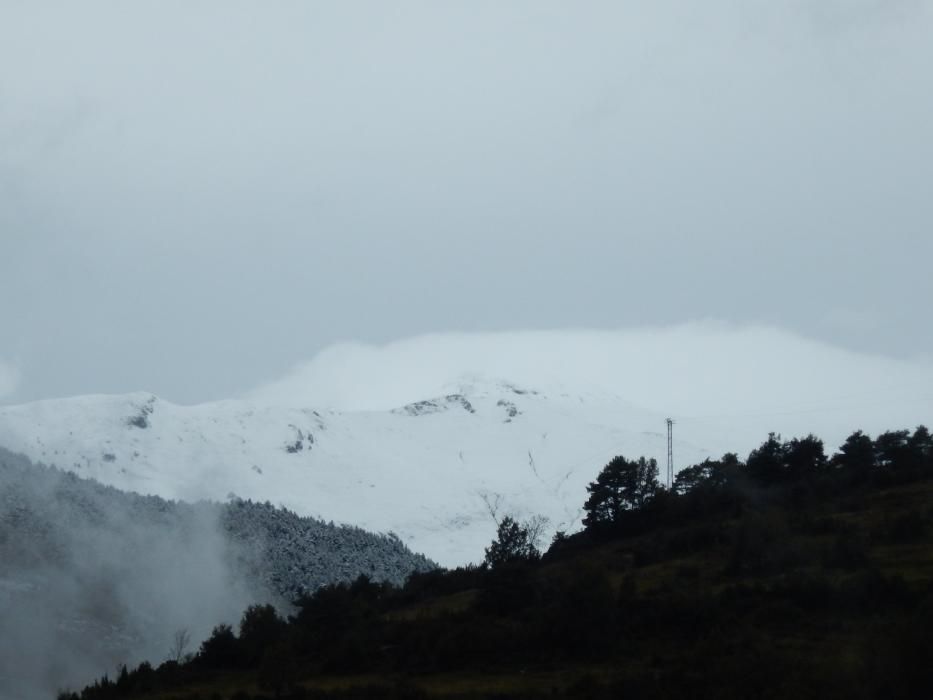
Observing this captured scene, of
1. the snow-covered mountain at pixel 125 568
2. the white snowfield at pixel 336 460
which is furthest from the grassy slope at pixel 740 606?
the white snowfield at pixel 336 460

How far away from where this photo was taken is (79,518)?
73125 mm

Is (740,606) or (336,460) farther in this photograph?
(336,460)

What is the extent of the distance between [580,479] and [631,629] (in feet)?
433

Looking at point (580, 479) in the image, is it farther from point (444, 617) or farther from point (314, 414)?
point (444, 617)

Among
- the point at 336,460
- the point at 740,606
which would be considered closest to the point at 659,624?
the point at 740,606

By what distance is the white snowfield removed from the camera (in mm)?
133125

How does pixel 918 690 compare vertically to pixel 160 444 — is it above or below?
below

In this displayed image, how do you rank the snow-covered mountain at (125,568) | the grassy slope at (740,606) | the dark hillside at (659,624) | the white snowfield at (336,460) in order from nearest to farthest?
1. the dark hillside at (659,624)
2. the grassy slope at (740,606)
3. the snow-covered mountain at (125,568)
4. the white snowfield at (336,460)

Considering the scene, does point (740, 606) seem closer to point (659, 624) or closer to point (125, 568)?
point (659, 624)

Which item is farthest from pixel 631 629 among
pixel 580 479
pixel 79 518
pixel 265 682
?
pixel 580 479

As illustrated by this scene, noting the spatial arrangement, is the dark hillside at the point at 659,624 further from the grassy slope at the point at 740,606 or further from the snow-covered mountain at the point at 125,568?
the snow-covered mountain at the point at 125,568

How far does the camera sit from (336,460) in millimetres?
168000

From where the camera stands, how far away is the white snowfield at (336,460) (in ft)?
437

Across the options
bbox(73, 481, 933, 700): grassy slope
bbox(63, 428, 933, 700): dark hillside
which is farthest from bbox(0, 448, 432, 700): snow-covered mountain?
bbox(73, 481, 933, 700): grassy slope
